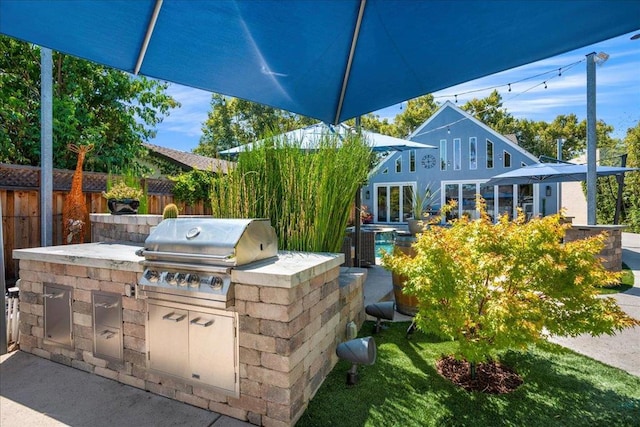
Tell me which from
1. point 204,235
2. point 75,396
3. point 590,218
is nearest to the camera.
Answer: point 204,235

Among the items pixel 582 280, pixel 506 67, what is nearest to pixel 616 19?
pixel 506 67

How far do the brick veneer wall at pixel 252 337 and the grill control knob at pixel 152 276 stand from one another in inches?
6.7

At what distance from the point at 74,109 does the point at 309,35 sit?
6.89 metres

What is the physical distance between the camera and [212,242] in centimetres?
217

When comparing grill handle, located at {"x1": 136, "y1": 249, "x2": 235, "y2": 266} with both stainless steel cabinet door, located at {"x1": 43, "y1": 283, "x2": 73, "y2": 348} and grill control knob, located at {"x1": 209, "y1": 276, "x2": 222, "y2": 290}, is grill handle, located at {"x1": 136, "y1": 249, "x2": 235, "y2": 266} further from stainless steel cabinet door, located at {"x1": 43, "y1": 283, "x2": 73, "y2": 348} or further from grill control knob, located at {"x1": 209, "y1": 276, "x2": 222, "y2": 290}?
stainless steel cabinet door, located at {"x1": 43, "y1": 283, "x2": 73, "y2": 348}

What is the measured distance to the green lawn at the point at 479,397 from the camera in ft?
6.89

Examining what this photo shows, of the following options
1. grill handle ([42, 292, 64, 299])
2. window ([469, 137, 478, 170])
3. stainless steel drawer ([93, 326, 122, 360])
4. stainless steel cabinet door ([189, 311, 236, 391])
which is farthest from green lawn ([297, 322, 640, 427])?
window ([469, 137, 478, 170])

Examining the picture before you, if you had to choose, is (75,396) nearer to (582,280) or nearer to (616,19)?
(582,280)

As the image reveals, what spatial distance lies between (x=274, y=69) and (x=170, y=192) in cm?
562

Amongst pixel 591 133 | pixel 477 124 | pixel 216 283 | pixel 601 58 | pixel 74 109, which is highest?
pixel 477 124

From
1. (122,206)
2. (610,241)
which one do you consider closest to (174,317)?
(122,206)

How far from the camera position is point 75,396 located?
2.41 meters

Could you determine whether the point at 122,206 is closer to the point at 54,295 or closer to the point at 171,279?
the point at 54,295

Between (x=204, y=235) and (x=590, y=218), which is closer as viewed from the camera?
(x=204, y=235)
